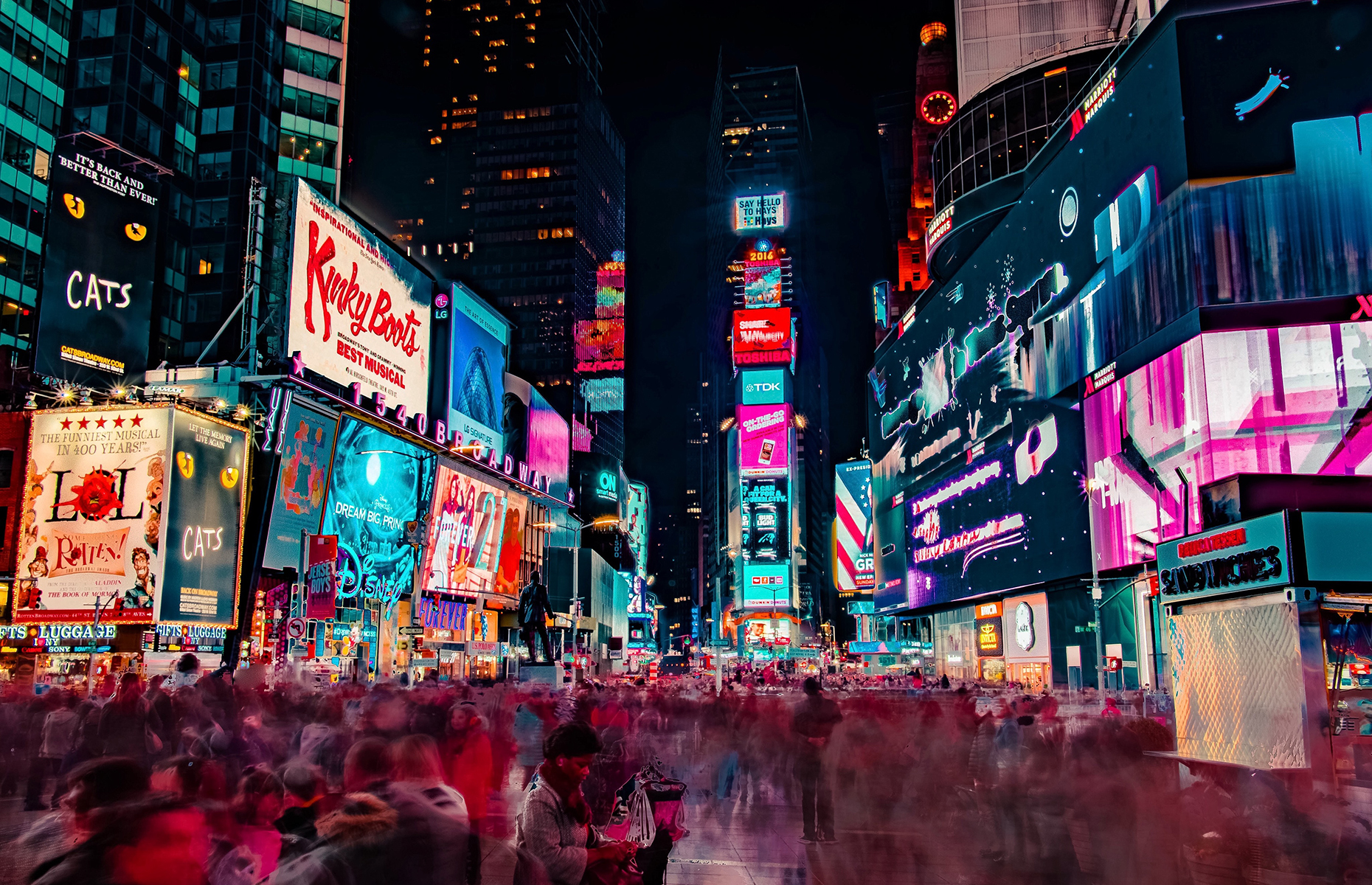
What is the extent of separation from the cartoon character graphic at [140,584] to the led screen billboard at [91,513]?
3cm

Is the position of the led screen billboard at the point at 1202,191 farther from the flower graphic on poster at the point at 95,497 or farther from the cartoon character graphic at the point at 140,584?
the flower graphic on poster at the point at 95,497

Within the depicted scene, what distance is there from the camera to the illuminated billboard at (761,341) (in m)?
146

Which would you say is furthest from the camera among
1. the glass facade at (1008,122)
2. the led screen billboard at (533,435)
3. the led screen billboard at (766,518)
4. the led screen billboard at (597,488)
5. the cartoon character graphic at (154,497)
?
the led screen billboard at (766,518)

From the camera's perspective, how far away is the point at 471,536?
58812 millimetres

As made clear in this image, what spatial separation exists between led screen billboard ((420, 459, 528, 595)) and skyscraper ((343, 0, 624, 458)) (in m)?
85.5

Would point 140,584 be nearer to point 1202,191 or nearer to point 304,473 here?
point 304,473

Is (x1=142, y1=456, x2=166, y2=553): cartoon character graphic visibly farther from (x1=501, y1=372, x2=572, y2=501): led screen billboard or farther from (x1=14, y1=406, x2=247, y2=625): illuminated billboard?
(x1=501, y1=372, x2=572, y2=501): led screen billboard

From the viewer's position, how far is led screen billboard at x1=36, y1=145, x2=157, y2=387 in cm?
3184

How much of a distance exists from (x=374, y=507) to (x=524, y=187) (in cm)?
13256

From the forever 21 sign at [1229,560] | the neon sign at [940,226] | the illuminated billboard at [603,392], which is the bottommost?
the forever 21 sign at [1229,560]

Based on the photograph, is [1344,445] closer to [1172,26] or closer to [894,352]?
[1172,26]

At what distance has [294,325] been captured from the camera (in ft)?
136

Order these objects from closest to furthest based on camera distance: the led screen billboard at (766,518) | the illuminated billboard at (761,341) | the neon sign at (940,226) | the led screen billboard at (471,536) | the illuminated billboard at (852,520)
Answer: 1. the led screen billboard at (471,536)
2. the neon sign at (940,226)
3. the illuminated billboard at (852,520)
4. the led screen billboard at (766,518)
5. the illuminated billboard at (761,341)

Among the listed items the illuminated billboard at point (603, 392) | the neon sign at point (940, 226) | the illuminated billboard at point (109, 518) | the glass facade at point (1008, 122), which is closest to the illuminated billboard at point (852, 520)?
the neon sign at point (940, 226)
